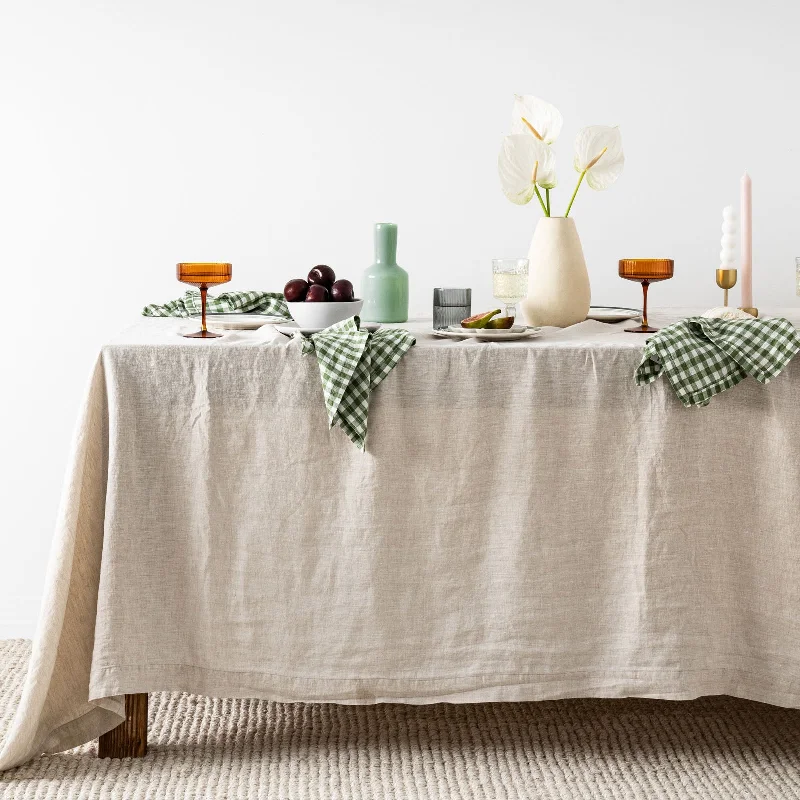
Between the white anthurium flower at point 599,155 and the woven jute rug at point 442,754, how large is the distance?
974mm

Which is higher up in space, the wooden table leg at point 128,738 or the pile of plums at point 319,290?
the pile of plums at point 319,290

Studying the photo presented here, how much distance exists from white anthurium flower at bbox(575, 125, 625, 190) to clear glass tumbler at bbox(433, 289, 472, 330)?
0.31 meters

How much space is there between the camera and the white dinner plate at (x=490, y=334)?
166 cm

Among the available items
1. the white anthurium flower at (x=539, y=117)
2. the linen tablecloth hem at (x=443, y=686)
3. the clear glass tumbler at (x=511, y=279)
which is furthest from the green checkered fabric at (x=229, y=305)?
the linen tablecloth hem at (x=443, y=686)

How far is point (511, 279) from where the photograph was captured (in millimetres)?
1869

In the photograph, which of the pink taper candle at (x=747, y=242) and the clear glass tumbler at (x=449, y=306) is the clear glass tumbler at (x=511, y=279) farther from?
the pink taper candle at (x=747, y=242)

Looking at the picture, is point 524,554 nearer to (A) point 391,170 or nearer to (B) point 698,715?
(B) point 698,715

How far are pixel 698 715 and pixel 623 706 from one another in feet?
0.44

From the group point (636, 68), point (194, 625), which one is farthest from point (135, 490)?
point (636, 68)

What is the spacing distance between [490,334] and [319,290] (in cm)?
32

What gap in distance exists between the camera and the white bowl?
1.78m

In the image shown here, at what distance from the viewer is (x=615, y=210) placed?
2.46 m

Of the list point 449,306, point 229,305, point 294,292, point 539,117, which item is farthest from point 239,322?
point 539,117

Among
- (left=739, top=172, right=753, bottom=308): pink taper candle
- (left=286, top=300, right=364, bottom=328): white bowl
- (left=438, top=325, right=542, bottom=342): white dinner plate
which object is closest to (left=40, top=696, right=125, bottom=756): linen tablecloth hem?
(left=286, top=300, right=364, bottom=328): white bowl
